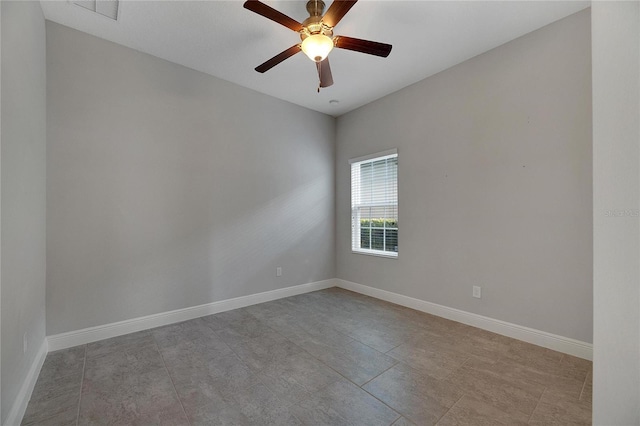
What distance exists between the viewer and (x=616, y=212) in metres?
1.08

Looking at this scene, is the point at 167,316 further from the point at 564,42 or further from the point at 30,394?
the point at 564,42

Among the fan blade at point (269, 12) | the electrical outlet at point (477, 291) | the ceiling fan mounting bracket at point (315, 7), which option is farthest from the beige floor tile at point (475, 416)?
the ceiling fan mounting bracket at point (315, 7)

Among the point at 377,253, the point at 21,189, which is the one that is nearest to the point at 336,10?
the point at 21,189

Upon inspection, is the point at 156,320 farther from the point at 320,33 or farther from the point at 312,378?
the point at 320,33

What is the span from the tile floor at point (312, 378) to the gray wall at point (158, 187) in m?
0.55

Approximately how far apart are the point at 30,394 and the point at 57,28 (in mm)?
2961

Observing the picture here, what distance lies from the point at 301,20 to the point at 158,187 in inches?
86.7

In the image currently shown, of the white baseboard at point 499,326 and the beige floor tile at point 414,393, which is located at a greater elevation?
the white baseboard at point 499,326

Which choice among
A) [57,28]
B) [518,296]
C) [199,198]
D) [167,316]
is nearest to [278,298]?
[167,316]

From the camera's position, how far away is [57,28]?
8.11 ft

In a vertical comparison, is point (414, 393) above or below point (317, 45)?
below

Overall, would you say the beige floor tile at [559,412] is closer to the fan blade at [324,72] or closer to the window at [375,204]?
the window at [375,204]

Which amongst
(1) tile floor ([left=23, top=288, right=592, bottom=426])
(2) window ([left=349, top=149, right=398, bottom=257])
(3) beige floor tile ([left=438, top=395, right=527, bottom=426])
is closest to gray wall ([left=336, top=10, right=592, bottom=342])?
(2) window ([left=349, top=149, right=398, bottom=257])

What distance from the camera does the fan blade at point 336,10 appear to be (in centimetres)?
177
